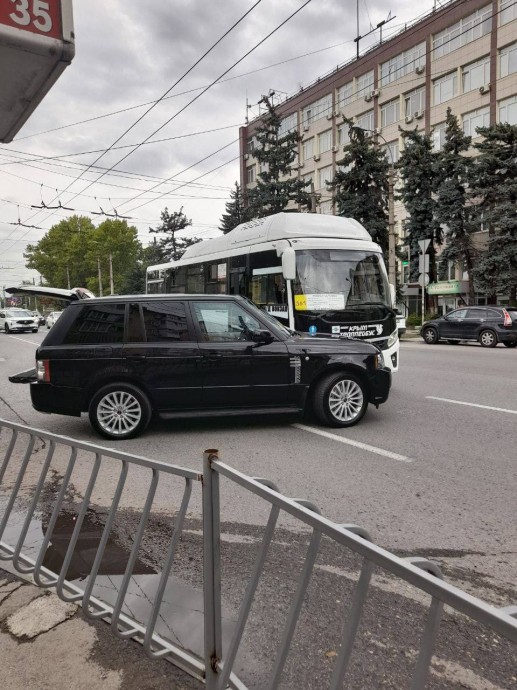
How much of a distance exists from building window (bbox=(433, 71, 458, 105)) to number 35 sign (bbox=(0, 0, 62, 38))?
43.2m

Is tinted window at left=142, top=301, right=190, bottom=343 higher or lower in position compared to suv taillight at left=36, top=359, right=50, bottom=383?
higher

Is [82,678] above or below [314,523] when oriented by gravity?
below

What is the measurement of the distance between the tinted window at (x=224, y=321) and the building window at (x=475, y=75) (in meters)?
38.6

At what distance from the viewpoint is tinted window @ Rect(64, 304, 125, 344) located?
665 centimetres

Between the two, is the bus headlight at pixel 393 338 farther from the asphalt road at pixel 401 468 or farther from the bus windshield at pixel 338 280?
the asphalt road at pixel 401 468

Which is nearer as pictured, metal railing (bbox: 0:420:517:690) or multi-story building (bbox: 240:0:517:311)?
metal railing (bbox: 0:420:517:690)

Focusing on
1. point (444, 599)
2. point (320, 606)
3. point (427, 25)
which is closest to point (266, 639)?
point (320, 606)

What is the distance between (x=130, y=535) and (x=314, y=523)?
7.94ft

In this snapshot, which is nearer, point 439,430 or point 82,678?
point 82,678

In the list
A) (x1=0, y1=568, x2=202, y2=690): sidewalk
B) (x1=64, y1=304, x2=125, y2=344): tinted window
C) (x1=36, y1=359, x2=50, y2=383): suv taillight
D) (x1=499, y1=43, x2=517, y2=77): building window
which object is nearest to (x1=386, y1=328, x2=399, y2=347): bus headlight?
(x1=64, y1=304, x2=125, y2=344): tinted window

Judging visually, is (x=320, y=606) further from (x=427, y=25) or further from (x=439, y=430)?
(x=427, y=25)

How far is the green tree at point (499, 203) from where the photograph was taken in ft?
96.5

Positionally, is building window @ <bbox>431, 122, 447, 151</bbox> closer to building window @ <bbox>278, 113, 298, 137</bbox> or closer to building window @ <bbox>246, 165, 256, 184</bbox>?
building window @ <bbox>278, 113, 298, 137</bbox>

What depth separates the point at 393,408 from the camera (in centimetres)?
823
